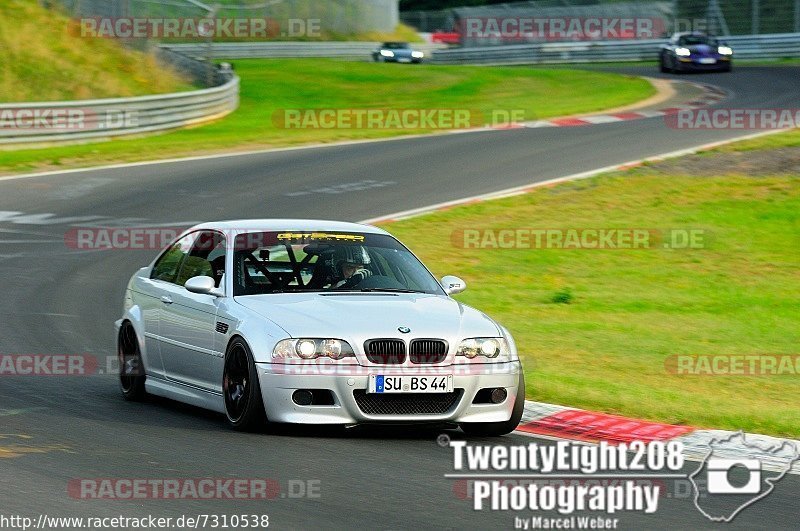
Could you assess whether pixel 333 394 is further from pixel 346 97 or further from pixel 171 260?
pixel 346 97

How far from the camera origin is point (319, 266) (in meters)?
9.71

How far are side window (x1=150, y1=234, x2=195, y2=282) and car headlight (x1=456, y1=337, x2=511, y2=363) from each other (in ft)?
8.61

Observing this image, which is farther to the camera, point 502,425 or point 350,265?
point 350,265

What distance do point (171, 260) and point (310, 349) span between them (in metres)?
2.40

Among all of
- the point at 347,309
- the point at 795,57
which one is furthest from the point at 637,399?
the point at 795,57

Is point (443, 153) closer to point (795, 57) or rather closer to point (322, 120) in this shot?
point (322, 120)

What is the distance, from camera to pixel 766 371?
12.2 m

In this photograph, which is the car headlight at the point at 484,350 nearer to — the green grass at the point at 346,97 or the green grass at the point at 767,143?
Result: the green grass at the point at 767,143

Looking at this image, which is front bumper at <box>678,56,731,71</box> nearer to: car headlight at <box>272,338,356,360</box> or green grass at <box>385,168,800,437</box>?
green grass at <box>385,168,800,437</box>

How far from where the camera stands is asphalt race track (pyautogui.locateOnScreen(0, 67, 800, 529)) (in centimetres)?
694

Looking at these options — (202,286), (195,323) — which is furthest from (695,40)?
(202,286)

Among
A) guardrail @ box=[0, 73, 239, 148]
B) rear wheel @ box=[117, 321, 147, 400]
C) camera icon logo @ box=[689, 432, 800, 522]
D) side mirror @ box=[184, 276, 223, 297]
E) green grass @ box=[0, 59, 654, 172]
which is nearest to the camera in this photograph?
camera icon logo @ box=[689, 432, 800, 522]

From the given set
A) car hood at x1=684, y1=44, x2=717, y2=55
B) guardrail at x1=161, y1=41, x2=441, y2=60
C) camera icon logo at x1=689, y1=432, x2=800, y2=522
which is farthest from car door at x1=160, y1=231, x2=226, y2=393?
guardrail at x1=161, y1=41, x2=441, y2=60

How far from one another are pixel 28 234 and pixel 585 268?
24.4ft
